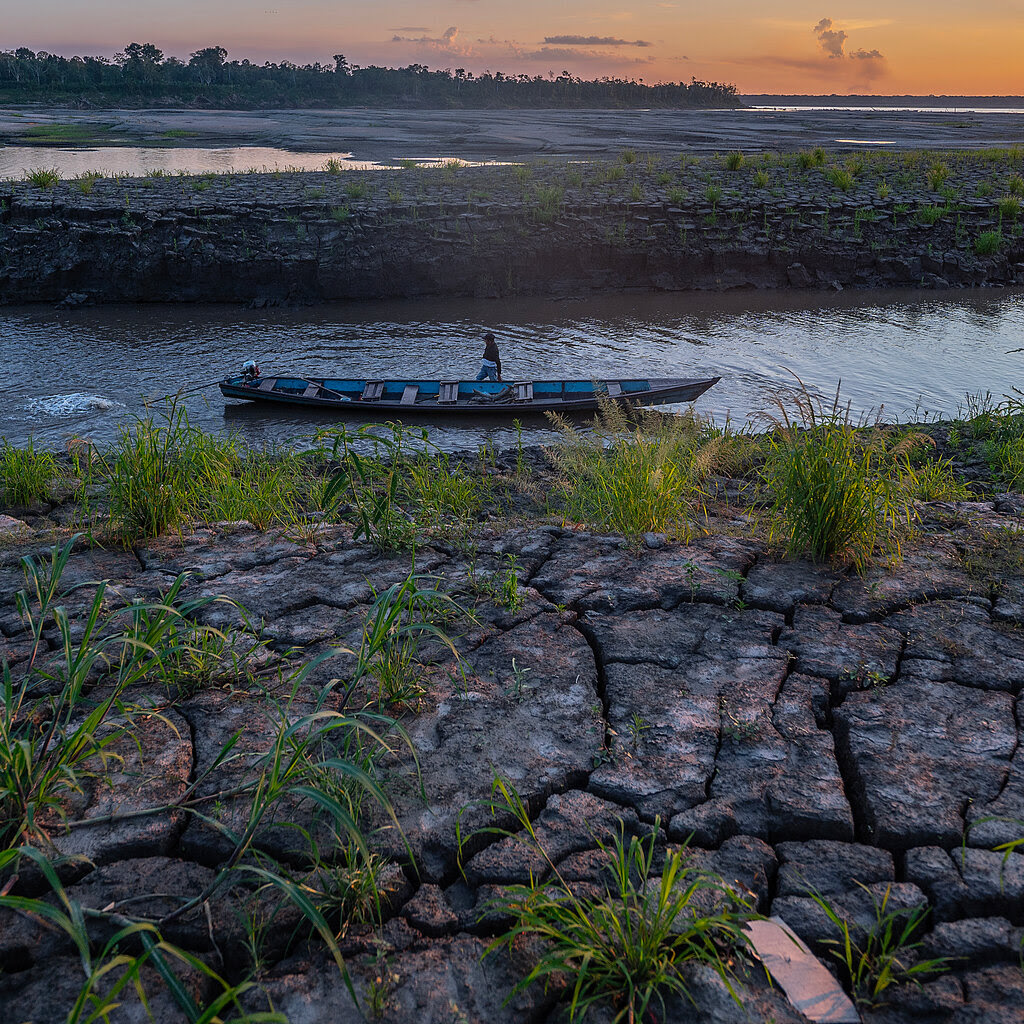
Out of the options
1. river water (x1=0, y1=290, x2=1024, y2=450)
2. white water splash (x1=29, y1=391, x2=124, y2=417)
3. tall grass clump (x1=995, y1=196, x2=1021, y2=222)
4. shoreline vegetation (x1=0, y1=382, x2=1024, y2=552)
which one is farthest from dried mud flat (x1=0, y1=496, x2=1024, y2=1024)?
tall grass clump (x1=995, y1=196, x2=1021, y2=222)

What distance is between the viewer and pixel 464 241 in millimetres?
17625

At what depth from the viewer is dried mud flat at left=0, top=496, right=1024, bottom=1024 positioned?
1870 mm

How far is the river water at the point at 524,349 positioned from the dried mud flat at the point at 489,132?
61.7 ft

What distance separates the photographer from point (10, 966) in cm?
184

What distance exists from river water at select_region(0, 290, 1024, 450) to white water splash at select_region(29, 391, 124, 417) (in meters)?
0.04

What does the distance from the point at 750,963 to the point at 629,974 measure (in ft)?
1.08

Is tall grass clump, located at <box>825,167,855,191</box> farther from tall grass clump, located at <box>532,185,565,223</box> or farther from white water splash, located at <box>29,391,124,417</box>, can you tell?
white water splash, located at <box>29,391,124,417</box>

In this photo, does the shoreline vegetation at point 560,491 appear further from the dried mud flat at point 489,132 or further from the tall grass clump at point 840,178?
the dried mud flat at point 489,132

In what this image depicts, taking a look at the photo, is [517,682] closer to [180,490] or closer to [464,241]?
[180,490]

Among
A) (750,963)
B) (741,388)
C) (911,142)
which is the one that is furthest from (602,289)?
(911,142)

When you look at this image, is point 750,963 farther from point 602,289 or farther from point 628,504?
point 602,289

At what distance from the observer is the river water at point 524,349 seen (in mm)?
11477

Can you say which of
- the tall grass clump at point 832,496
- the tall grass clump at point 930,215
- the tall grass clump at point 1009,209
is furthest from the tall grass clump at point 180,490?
the tall grass clump at point 1009,209

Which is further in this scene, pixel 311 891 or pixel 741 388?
pixel 741 388
